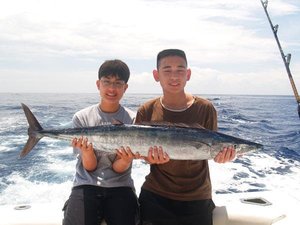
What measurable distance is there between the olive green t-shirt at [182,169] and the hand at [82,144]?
476 millimetres

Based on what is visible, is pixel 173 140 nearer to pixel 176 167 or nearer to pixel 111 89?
pixel 176 167

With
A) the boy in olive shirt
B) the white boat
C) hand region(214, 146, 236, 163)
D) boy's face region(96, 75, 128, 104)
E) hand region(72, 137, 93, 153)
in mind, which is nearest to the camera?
hand region(214, 146, 236, 163)

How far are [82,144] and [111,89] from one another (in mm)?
600

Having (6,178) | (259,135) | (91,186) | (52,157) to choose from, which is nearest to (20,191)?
(6,178)

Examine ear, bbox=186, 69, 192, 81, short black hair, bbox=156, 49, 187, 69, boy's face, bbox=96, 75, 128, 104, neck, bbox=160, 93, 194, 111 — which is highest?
short black hair, bbox=156, 49, 187, 69

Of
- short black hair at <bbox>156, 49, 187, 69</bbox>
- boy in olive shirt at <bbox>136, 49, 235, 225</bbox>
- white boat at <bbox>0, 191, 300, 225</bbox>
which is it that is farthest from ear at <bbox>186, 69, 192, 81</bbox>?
white boat at <bbox>0, 191, 300, 225</bbox>

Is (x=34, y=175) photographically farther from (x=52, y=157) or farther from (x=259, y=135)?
(x=259, y=135)

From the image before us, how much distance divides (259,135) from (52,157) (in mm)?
8431

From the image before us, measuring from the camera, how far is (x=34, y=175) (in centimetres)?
759

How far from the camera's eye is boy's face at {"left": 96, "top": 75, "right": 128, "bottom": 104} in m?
3.29

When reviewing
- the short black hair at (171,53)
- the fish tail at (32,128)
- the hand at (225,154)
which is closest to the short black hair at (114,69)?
the short black hair at (171,53)

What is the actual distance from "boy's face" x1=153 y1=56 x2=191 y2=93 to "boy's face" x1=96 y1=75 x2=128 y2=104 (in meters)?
0.45

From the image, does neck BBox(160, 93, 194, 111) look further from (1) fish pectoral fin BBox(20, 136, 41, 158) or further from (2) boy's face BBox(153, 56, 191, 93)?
(1) fish pectoral fin BBox(20, 136, 41, 158)

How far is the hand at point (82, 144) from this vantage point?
3.03 metres
